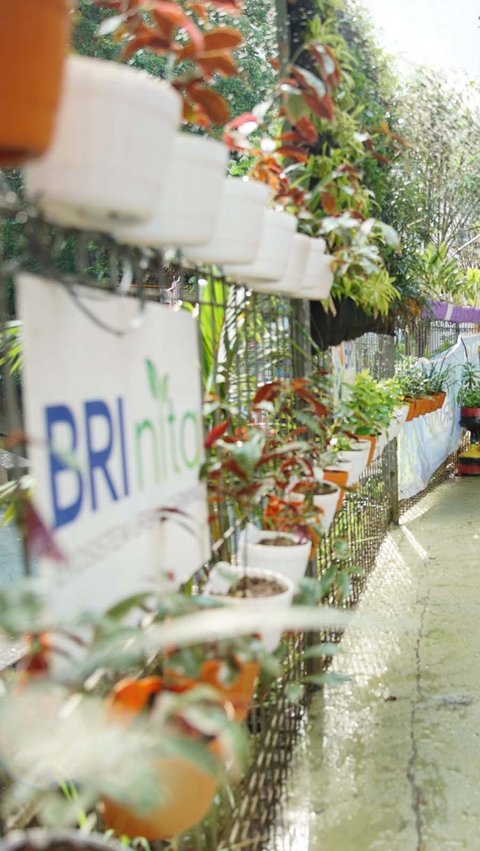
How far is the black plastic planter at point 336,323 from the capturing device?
321 cm

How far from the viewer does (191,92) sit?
135 cm

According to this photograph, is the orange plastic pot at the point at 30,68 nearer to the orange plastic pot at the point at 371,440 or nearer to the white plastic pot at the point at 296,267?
the white plastic pot at the point at 296,267

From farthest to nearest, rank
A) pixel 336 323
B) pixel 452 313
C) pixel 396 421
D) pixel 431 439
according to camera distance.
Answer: pixel 452 313
pixel 431 439
pixel 396 421
pixel 336 323

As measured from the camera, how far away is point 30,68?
2.62ft

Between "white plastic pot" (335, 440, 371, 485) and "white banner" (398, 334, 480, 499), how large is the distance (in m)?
3.00

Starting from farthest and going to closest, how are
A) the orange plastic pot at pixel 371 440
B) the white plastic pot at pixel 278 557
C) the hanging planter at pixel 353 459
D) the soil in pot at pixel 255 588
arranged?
the orange plastic pot at pixel 371 440
the hanging planter at pixel 353 459
the white plastic pot at pixel 278 557
the soil in pot at pixel 255 588

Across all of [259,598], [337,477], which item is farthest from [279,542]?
[337,477]

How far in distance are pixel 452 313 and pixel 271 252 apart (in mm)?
6245

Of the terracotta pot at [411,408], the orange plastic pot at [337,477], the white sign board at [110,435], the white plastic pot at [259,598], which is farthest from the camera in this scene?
the terracotta pot at [411,408]

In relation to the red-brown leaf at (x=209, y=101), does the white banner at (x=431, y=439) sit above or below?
below

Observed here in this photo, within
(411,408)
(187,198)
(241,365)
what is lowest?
(411,408)

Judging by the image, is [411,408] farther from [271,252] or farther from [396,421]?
[271,252]

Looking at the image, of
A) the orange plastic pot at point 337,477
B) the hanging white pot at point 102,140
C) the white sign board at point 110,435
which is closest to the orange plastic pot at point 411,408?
the orange plastic pot at point 337,477

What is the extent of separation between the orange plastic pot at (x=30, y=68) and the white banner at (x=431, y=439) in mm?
5543
